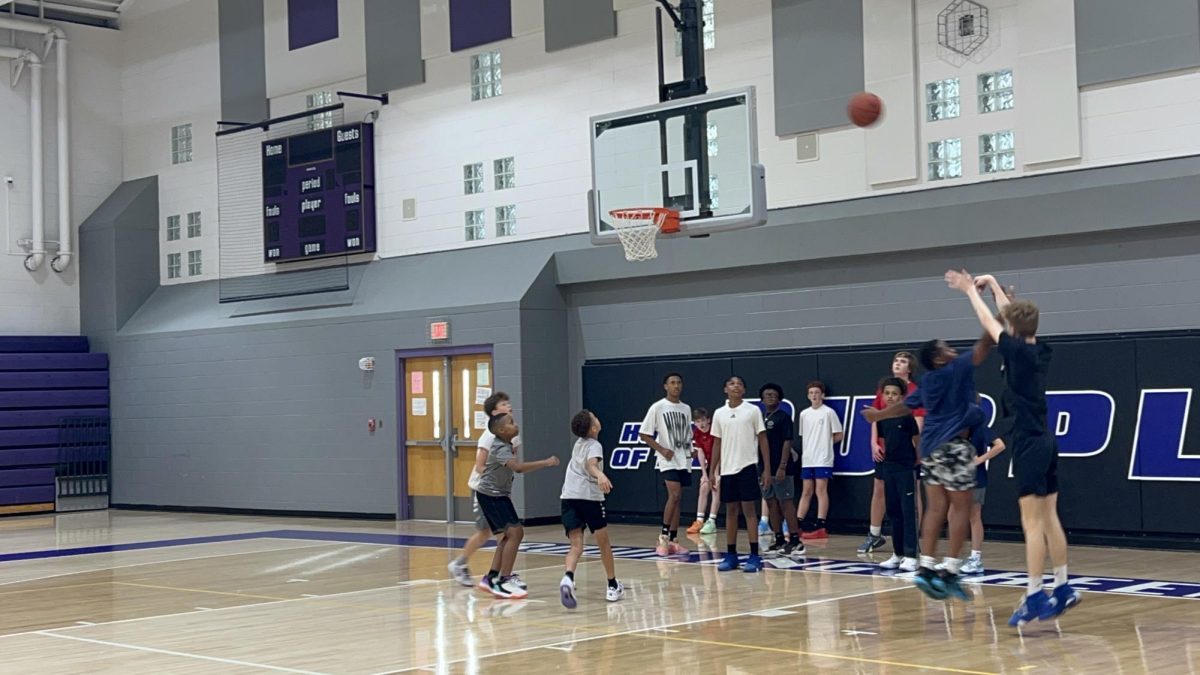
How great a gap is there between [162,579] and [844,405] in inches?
309

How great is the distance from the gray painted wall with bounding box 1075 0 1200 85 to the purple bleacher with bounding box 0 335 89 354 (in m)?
18.4

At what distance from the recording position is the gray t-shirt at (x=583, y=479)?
11.1 metres

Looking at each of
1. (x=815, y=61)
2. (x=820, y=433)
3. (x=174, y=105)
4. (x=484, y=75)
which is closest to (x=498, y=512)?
(x=820, y=433)

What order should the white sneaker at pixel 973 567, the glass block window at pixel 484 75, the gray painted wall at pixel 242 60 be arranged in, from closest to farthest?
1. the white sneaker at pixel 973 567
2. the glass block window at pixel 484 75
3. the gray painted wall at pixel 242 60

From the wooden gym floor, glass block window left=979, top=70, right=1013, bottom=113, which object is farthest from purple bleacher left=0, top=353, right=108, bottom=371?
glass block window left=979, top=70, right=1013, bottom=113

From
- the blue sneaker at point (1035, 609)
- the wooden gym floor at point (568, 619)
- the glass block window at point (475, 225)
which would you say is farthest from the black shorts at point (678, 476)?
the glass block window at point (475, 225)

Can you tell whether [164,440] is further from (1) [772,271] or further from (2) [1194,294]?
(2) [1194,294]

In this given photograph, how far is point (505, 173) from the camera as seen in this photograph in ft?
64.8

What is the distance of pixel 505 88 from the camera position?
65.1 ft

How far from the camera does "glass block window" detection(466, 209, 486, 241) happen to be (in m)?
20.1

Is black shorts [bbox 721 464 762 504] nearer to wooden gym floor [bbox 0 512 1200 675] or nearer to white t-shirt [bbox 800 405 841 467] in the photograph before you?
wooden gym floor [bbox 0 512 1200 675]

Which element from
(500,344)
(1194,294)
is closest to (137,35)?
(500,344)

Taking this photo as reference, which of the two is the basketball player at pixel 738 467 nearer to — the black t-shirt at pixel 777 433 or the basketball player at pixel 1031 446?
the black t-shirt at pixel 777 433

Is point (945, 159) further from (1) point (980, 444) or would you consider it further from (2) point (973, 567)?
(2) point (973, 567)
